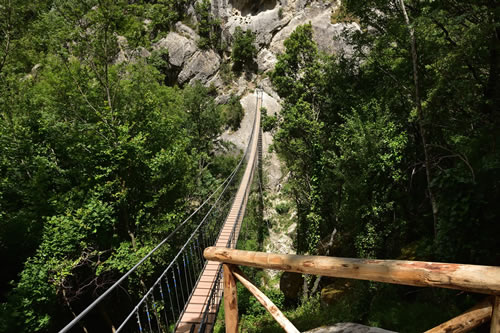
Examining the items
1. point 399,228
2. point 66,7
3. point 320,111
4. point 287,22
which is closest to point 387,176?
point 399,228

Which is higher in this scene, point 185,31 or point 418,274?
point 185,31

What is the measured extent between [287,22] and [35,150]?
773 inches

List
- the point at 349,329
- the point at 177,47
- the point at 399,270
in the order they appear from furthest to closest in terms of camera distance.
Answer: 1. the point at 177,47
2. the point at 349,329
3. the point at 399,270

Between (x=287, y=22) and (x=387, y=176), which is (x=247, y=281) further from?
(x=287, y=22)

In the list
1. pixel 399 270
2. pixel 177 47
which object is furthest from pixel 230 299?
pixel 177 47

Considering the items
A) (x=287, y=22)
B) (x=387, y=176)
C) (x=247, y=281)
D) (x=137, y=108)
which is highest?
(x=287, y=22)

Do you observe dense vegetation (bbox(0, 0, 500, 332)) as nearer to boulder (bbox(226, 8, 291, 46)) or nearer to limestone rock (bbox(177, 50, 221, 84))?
limestone rock (bbox(177, 50, 221, 84))

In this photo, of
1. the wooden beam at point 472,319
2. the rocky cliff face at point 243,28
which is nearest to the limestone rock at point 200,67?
the rocky cliff face at point 243,28

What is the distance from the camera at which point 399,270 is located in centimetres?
78

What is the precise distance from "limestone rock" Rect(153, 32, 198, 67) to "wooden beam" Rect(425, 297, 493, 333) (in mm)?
21342

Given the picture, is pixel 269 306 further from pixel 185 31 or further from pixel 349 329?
pixel 185 31

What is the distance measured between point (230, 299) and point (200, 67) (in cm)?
2109

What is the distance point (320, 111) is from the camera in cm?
792

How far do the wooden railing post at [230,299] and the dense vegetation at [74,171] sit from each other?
4206 mm
